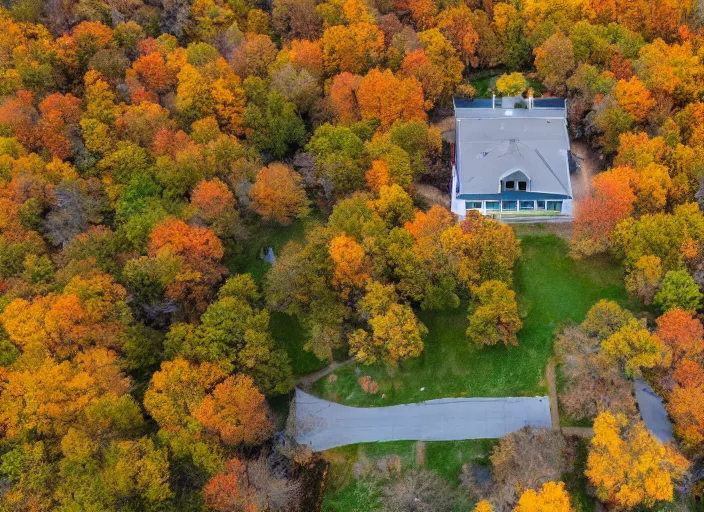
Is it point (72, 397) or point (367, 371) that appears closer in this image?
point (72, 397)

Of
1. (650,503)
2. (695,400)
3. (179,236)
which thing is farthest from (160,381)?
(695,400)

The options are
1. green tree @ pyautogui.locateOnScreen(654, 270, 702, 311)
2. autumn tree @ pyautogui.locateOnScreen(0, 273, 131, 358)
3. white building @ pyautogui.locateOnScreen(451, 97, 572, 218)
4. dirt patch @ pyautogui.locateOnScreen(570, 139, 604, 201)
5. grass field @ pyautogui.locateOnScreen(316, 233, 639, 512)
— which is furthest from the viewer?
dirt patch @ pyautogui.locateOnScreen(570, 139, 604, 201)

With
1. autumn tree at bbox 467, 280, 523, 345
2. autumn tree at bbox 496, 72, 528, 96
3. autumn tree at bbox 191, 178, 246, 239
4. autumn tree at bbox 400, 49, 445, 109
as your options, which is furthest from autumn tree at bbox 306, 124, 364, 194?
autumn tree at bbox 496, 72, 528, 96

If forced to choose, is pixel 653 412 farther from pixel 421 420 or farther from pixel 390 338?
pixel 390 338

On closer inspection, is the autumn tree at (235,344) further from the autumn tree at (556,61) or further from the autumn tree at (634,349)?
the autumn tree at (556,61)

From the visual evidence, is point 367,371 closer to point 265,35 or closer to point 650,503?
point 650,503

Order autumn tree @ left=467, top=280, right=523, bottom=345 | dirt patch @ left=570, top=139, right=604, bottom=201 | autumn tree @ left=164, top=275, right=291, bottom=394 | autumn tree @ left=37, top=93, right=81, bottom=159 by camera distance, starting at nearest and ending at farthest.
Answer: autumn tree @ left=164, top=275, right=291, bottom=394, autumn tree @ left=467, top=280, right=523, bottom=345, dirt patch @ left=570, top=139, right=604, bottom=201, autumn tree @ left=37, top=93, right=81, bottom=159

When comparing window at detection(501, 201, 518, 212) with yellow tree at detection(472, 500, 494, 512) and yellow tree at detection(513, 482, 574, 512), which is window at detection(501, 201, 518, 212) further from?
yellow tree at detection(472, 500, 494, 512)
